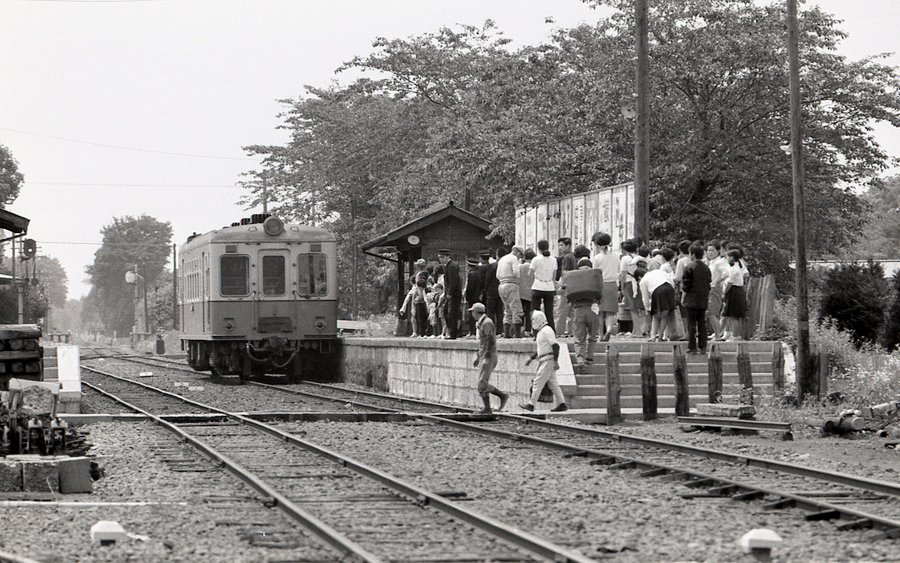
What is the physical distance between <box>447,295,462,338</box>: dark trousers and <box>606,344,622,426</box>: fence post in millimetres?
6404

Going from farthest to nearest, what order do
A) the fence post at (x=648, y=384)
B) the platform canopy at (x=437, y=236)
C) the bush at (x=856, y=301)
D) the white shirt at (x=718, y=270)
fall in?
the bush at (x=856, y=301), the platform canopy at (x=437, y=236), the white shirt at (x=718, y=270), the fence post at (x=648, y=384)

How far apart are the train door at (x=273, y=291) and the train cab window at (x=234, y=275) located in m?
0.25

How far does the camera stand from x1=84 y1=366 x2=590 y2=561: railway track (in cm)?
795

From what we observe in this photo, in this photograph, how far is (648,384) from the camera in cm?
1806

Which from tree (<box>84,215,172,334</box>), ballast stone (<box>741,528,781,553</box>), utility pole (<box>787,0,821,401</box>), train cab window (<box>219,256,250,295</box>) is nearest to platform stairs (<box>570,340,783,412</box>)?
utility pole (<box>787,0,821,401</box>)

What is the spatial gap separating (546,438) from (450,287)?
28.0 ft

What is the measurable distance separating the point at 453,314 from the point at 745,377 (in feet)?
22.2

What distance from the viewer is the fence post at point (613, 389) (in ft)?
58.1

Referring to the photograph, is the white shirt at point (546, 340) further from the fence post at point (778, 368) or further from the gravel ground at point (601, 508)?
the fence post at point (778, 368)

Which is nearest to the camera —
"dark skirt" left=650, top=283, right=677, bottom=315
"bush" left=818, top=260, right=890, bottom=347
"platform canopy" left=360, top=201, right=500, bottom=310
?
"dark skirt" left=650, top=283, right=677, bottom=315

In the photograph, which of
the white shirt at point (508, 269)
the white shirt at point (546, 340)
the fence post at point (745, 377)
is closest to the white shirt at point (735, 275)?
the fence post at point (745, 377)

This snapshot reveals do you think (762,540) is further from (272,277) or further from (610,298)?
(272,277)

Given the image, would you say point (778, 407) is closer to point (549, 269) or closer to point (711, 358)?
point (711, 358)

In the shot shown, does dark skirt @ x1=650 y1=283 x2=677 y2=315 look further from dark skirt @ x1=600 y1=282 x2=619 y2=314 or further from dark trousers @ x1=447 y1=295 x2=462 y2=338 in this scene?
dark trousers @ x1=447 y1=295 x2=462 y2=338
